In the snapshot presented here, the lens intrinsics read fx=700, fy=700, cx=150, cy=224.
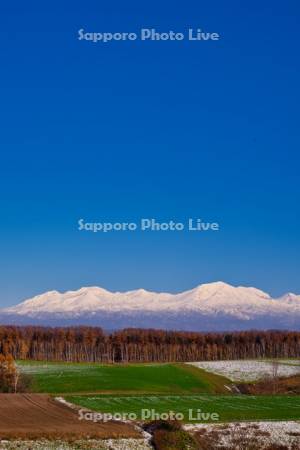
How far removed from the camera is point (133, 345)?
16400 centimetres

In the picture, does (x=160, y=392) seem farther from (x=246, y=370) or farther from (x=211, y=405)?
(x=246, y=370)

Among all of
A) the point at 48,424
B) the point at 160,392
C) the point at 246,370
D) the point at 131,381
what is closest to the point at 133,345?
the point at 246,370

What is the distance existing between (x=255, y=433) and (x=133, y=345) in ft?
385

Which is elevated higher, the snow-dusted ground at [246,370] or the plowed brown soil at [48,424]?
the plowed brown soil at [48,424]

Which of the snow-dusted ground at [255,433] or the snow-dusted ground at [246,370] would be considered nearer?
the snow-dusted ground at [255,433]

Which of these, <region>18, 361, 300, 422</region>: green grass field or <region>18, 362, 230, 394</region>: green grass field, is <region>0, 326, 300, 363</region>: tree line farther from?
<region>18, 362, 230, 394</region>: green grass field

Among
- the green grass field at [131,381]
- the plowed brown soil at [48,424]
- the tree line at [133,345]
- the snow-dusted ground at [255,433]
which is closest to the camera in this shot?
the plowed brown soil at [48,424]

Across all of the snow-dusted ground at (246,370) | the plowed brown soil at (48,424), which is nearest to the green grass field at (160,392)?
the snow-dusted ground at (246,370)

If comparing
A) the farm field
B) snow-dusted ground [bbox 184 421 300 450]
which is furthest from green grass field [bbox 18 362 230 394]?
snow-dusted ground [bbox 184 421 300 450]

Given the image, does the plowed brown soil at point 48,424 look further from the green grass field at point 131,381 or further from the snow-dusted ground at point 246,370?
the snow-dusted ground at point 246,370

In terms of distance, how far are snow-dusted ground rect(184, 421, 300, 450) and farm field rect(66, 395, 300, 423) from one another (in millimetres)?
2210

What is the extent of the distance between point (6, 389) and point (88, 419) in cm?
2259

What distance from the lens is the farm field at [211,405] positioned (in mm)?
54906

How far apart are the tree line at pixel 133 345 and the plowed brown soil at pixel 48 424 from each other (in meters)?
97.2
